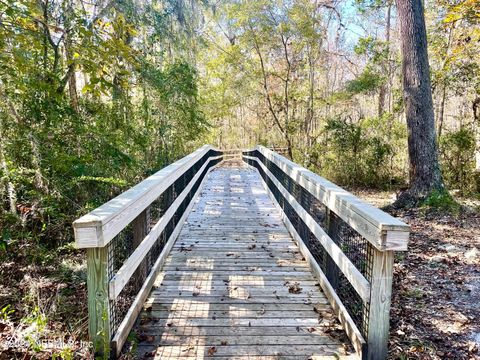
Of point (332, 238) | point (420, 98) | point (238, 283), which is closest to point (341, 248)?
point (332, 238)

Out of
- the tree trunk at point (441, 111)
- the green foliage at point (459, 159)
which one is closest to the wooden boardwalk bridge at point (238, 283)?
the green foliage at point (459, 159)

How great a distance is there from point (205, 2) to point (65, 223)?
254 inches

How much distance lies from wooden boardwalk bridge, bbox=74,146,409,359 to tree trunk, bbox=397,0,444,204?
319 centimetres

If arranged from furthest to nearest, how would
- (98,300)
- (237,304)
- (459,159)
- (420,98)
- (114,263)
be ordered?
(459,159), (420,98), (237,304), (114,263), (98,300)

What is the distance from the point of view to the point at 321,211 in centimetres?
640

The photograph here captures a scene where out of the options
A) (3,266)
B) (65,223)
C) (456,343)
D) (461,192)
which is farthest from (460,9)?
(3,266)

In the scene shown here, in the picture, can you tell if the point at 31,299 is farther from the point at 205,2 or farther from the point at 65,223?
the point at 205,2

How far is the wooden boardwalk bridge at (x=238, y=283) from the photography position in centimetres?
203

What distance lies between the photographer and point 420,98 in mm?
6527

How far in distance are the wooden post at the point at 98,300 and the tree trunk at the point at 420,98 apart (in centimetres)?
602

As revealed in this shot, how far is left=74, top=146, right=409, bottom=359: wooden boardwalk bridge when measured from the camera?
203 cm

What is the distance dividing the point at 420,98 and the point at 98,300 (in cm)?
640

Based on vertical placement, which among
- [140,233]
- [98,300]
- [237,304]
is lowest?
[237,304]

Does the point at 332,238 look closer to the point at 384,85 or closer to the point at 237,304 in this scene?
the point at 237,304
